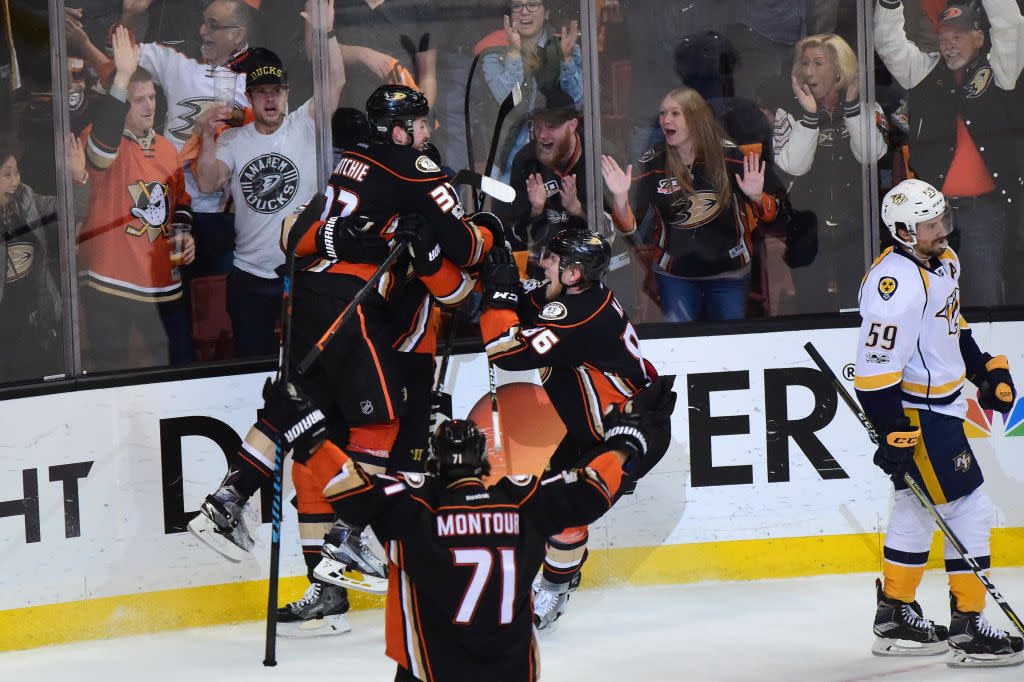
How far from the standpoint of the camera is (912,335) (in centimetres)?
407

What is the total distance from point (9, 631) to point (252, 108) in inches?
80.6

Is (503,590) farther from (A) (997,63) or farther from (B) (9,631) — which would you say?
(A) (997,63)

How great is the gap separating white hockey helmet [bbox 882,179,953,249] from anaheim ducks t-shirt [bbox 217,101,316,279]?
2.13m

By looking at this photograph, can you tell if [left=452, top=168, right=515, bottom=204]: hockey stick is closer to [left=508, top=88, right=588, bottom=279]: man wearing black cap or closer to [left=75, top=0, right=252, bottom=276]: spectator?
[left=508, top=88, right=588, bottom=279]: man wearing black cap

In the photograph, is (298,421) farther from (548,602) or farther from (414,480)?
(548,602)

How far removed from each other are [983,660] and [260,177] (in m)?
3.03

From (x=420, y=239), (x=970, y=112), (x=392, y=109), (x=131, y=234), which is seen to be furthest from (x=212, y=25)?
(x=970, y=112)

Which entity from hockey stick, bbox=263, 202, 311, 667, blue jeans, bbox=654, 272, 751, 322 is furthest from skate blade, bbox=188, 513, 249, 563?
blue jeans, bbox=654, 272, 751, 322

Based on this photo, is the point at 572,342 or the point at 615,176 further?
the point at 615,176

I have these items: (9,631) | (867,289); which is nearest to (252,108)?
(9,631)

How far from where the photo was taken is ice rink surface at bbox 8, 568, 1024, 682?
4.11 metres

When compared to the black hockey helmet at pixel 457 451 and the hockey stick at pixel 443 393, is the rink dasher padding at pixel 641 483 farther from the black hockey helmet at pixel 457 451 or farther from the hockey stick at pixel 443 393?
the black hockey helmet at pixel 457 451

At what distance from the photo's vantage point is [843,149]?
540cm

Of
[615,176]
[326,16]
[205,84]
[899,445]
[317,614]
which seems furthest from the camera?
[615,176]
